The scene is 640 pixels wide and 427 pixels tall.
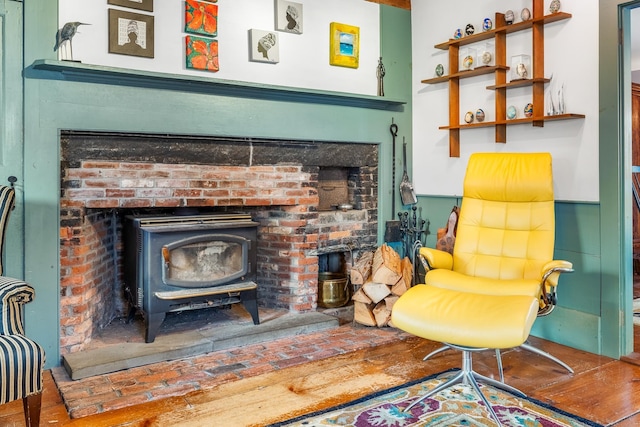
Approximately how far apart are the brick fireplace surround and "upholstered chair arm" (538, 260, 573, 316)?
1.62 meters

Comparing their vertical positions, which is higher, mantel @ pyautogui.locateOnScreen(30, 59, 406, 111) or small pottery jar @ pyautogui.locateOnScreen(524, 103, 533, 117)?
mantel @ pyautogui.locateOnScreen(30, 59, 406, 111)

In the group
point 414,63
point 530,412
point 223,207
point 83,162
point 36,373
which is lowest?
point 530,412

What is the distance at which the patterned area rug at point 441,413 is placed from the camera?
219 centimetres

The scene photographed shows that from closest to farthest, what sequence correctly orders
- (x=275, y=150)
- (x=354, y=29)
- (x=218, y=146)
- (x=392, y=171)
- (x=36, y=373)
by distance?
(x=36, y=373)
(x=218, y=146)
(x=275, y=150)
(x=354, y=29)
(x=392, y=171)

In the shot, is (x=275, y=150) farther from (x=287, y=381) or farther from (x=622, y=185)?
(x=622, y=185)

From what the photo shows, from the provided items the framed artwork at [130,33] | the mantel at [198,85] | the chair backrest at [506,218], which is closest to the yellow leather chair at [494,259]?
the chair backrest at [506,218]

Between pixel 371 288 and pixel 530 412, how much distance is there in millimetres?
1454

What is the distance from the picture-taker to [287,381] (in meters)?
2.68

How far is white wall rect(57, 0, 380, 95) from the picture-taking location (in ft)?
9.70

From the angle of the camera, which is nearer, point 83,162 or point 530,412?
point 530,412

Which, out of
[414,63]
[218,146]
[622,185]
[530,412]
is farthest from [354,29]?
[530,412]

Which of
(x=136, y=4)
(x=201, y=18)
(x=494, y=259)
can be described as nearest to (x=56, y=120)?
(x=136, y=4)

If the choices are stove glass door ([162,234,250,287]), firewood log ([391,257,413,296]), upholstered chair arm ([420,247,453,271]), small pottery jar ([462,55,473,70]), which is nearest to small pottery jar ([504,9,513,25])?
small pottery jar ([462,55,473,70])

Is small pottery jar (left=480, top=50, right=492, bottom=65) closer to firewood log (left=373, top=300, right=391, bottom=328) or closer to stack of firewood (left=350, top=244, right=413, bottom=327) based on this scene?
stack of firewood (left=350, top=244, right=413, bottom=327)
